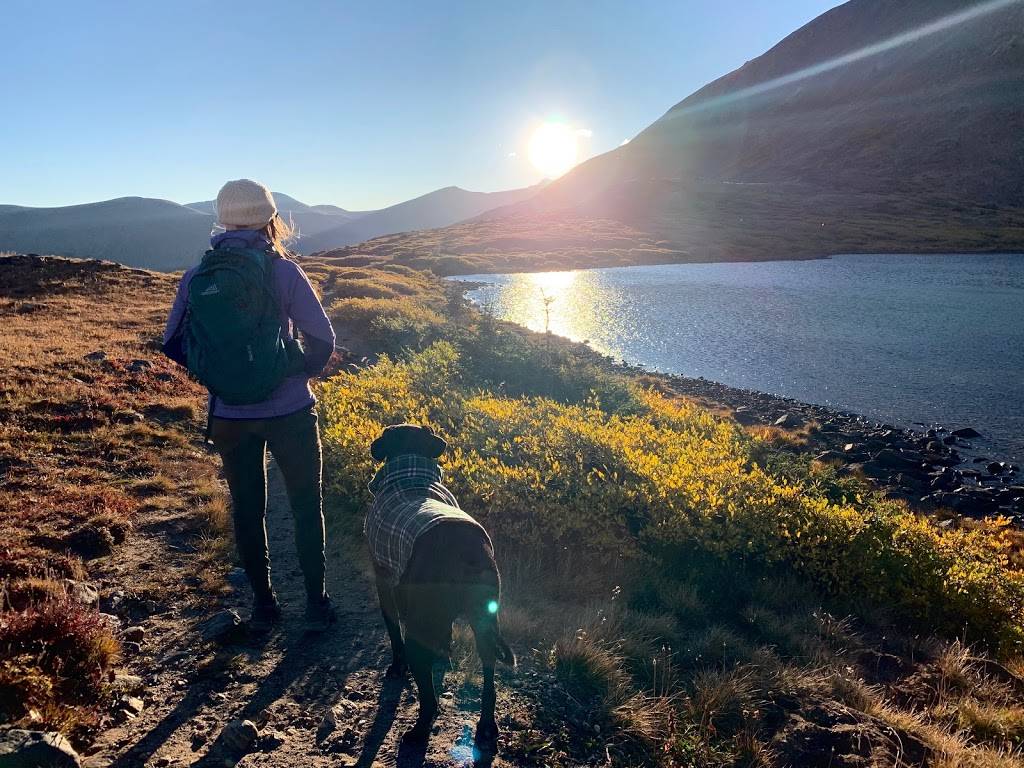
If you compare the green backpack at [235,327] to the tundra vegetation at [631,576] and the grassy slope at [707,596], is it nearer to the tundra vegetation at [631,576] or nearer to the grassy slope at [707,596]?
the tundra vegetation at [631,576]

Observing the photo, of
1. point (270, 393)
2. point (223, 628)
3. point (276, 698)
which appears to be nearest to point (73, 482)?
point (223, 628)

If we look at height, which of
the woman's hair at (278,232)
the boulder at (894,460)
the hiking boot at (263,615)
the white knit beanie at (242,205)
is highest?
the white knit beanie at (242,205)

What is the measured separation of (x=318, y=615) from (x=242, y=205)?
311cm

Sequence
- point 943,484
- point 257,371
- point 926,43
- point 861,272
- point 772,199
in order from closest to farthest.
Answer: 1. point 257,371
2. point 943,484
3. point 861,272
4. point 772,199
5. point 926,43

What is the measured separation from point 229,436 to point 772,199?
386 feet

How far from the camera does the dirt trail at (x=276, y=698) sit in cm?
340

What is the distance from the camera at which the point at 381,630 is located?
15.8 feet

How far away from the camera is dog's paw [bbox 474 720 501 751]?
11.7ft

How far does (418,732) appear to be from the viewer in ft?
11.7

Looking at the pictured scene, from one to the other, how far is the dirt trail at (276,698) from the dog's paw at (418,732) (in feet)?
0.21

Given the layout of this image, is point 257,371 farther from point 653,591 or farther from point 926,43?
point 926,43

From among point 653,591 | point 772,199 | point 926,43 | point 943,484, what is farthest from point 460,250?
point 926,43

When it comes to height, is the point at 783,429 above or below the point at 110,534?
below

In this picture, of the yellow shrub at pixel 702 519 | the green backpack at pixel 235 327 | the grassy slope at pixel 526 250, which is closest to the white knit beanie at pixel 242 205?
Answer: the green backpack at pixel 235 327
